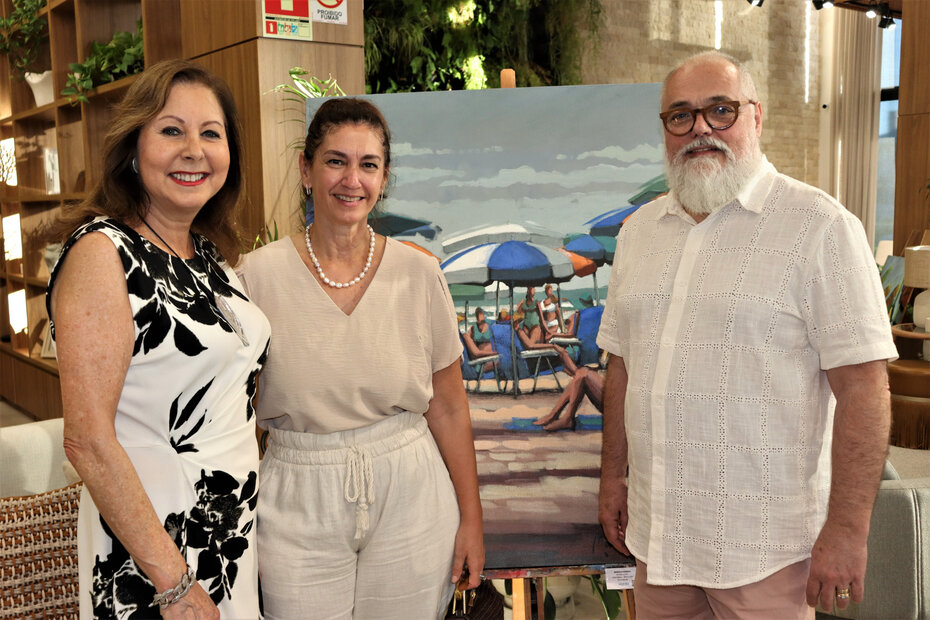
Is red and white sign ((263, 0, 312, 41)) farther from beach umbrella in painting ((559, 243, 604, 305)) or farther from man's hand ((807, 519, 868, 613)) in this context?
man's hand ((807, 519, 868, 613))

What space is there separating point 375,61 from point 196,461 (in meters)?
5.51

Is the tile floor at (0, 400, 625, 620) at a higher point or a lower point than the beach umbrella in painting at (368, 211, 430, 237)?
lower

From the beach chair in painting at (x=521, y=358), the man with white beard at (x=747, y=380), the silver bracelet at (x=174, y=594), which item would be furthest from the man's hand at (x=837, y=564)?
the silver bracelet at (x=174, y=594)

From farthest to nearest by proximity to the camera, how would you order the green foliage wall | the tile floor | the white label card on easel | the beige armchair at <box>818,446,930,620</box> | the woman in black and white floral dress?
the green foliage wall < the tile floor < the beige armchair at <box>818,446,930,620</box> < the white label card on easel < the woman in black and white floral dress

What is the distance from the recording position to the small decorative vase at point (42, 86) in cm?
556

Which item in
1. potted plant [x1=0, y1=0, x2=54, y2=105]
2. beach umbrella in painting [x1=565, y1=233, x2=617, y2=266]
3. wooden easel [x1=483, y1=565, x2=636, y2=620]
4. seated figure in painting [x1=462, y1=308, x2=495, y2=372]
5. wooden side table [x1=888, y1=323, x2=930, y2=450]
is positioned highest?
potted plant [x1=0, y1=0, x2=54, y2=105]

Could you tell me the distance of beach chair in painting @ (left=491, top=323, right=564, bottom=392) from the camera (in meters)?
2.27

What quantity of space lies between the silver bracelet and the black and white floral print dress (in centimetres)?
4

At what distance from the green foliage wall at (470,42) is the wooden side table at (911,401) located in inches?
154

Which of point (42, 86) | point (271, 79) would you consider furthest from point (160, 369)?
point (42, 86)

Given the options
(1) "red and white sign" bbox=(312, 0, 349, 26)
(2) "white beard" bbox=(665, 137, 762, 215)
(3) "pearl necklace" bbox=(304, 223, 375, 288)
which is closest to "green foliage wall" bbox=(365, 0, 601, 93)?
(1) "red and white sign" bbox=(312, 0, 349, 26)

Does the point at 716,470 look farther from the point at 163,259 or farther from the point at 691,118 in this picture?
the point at 163,259

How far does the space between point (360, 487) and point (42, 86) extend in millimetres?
5184

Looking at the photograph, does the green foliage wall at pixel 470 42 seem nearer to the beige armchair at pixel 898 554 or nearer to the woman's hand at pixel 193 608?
the beige armchair at pixel 898 554
